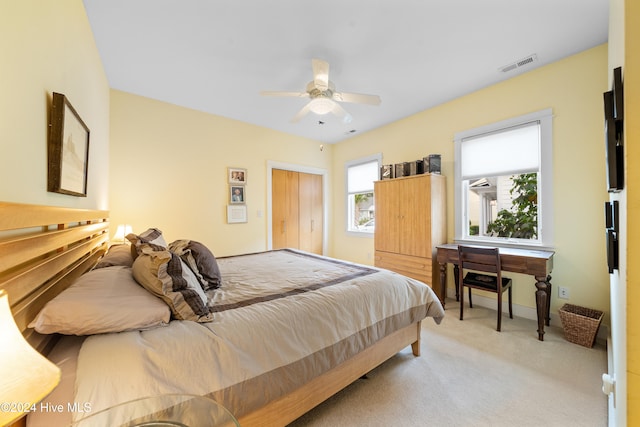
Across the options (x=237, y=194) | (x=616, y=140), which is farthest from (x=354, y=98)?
(x=237, y=194)

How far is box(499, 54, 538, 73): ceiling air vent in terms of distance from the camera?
7.98ft

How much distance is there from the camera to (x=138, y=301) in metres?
1.10

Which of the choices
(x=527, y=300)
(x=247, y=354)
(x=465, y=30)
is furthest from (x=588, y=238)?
(x=247, y=354)

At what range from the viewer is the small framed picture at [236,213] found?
12.7 ft

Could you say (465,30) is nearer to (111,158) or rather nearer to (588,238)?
(588,238)

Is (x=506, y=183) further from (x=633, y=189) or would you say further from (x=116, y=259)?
(x=116, y=259)

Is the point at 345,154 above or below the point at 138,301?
above

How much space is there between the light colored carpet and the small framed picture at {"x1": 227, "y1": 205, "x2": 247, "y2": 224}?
2916 mm

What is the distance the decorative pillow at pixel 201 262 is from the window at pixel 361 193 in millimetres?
3396

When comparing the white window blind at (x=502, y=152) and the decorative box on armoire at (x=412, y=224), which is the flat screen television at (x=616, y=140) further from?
the decorative box on armoire at (x=412, y=224)

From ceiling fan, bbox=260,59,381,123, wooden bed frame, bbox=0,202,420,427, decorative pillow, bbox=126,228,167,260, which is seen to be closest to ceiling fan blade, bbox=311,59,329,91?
ceiling fan, bbox=260,59,381,123

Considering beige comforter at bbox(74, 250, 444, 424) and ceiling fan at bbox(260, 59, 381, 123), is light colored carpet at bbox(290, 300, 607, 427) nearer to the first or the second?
beige comforter at bbox(74, 250, 444, 424)

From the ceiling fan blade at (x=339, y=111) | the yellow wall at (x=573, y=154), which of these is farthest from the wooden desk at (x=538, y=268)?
the ceiling fan blade at (x=339, y=111)

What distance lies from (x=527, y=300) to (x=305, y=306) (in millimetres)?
2772
